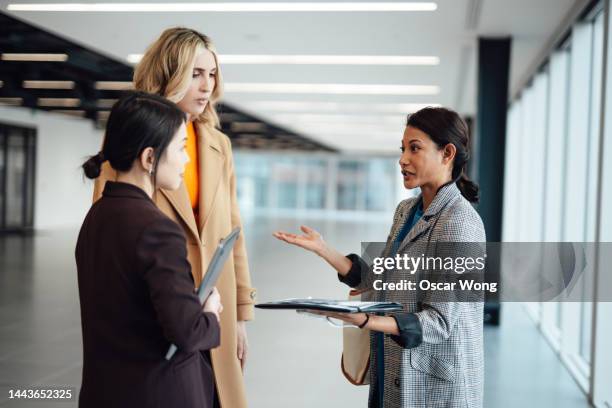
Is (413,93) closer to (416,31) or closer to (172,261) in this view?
(416,31)

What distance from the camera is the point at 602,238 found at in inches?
176

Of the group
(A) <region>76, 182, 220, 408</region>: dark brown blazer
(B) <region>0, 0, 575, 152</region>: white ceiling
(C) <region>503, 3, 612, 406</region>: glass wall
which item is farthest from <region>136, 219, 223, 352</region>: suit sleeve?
(B) <region>0, 0, 575, 152</region>: white ceiling

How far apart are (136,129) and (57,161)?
19.9m

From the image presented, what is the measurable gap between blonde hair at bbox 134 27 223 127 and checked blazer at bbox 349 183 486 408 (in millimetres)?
903

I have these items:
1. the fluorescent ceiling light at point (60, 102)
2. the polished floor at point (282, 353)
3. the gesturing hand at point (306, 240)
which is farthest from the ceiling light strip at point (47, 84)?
the gesturing hand at point (306, 240)

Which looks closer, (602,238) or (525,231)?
(602,238)

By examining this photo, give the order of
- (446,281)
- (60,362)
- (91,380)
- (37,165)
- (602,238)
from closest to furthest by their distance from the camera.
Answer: (91,380)
(446,281)
(602,238)
(60,362)
(37,165)

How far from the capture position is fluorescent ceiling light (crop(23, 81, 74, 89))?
44.3ft

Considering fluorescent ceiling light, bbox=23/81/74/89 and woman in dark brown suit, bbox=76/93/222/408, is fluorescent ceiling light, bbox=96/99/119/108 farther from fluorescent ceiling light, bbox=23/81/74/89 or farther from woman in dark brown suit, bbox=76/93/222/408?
woman in dark brown suit, bbox=76/93/222/408

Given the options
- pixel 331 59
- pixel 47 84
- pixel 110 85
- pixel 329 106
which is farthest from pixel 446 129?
pixel 329 106

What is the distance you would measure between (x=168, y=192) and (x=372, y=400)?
38.8 inches

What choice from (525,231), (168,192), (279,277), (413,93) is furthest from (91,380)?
(413,93)

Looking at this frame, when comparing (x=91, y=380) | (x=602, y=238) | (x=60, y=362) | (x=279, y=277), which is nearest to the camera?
(x=91, y=380)

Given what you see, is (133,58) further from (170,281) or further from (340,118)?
(170,281)
